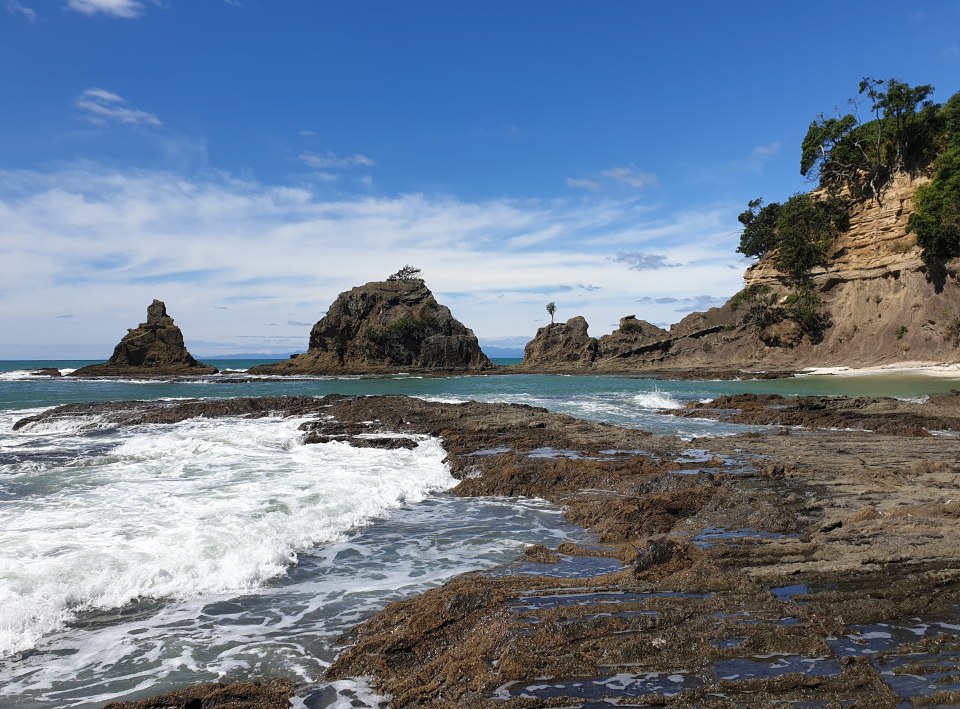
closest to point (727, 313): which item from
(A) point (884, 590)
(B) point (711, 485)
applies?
(B) point (711, 485)

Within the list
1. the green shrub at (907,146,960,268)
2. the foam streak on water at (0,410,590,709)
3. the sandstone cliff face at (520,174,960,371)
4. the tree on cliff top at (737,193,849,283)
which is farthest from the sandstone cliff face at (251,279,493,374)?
the foam streak on water at (0,410,590,709)

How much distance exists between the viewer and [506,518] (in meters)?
9.45

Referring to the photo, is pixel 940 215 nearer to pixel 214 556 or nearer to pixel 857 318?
pixel 857 318

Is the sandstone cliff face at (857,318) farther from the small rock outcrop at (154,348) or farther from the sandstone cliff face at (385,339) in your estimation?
the small rock outcrop at (154,348)

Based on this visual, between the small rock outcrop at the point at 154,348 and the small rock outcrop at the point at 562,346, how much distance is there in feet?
145

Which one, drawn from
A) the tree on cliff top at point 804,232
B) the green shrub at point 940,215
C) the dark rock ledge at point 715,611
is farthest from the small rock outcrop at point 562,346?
the dark rock ledge at point 715,611

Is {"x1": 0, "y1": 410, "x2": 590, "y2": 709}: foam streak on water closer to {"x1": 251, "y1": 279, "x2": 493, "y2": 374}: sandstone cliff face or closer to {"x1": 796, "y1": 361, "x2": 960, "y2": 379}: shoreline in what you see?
{"x1": 796, "y1": 361, "x2": 960, "y2": 379}: shoreline

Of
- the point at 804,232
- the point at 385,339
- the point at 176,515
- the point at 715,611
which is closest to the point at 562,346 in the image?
the point at 385,339

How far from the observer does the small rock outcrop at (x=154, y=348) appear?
73562mm

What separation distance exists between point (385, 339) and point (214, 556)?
2962 inches

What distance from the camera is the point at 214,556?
7.41 m

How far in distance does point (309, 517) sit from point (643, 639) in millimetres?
6254

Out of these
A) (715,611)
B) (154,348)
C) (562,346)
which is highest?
(154,348)

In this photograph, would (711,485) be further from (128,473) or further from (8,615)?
(128,473)
